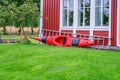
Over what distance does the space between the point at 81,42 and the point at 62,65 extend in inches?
289

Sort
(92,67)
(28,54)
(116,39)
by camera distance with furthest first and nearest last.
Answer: (116,39), (28,54), (92,67)

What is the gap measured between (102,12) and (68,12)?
95.9 inches

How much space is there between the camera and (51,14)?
72.8 feet

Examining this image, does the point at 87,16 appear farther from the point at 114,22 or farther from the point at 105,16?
the point at 114,22

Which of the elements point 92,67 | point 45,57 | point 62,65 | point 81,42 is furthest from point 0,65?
point 81,42

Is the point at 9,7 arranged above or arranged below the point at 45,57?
above

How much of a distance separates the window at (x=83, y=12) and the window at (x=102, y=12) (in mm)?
587

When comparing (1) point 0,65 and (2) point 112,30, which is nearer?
(1) point 0,65

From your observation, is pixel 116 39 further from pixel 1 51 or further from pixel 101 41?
pixel 1 51

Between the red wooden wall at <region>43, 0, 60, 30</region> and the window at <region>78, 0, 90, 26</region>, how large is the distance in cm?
154

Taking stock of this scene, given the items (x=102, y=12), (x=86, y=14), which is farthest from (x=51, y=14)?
(x=102, y=12)

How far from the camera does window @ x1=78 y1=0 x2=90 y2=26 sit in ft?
65.9

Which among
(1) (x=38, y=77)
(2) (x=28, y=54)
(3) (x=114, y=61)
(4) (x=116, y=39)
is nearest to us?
(1) (x=38, y=77)

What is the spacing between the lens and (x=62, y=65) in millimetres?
11609
